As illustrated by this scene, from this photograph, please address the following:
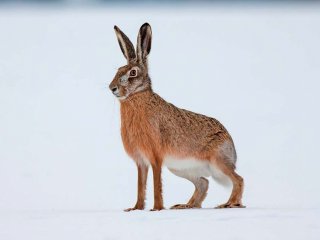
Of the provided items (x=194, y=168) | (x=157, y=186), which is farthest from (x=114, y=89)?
(x=194, y=168)

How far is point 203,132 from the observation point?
728 cm

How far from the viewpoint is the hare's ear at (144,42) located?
275 inches

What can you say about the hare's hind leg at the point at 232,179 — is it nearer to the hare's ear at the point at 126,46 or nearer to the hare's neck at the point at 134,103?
the hare's neck at the point at 134,103

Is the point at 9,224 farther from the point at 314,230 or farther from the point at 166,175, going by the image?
the point at 166,175

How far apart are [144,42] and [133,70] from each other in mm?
289

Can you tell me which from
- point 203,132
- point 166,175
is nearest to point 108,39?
point 166,175

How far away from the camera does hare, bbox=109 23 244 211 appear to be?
6930mm

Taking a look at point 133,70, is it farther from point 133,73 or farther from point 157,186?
point 157,186

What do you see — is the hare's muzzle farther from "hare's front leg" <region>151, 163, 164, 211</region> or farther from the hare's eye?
"hare's front leg" <region>151, 163, 164, 211</region>

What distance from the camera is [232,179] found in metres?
7.24

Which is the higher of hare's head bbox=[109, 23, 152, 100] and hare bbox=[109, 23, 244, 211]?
hare's head bbox=[109, 23, 152, 100]

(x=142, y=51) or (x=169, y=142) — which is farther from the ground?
(x=142, y=51)

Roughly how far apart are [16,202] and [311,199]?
3078 millimetres

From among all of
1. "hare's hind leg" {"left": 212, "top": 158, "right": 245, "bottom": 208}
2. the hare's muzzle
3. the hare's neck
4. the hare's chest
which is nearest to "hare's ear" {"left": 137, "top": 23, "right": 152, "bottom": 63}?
the hare's neck
